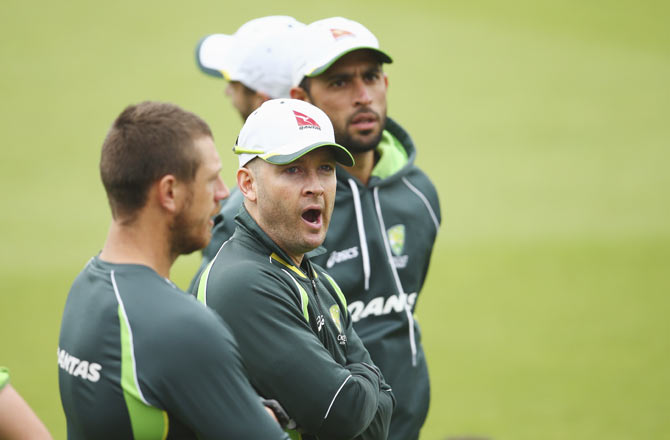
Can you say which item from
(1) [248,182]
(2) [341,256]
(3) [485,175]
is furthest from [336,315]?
(3) [485,175]

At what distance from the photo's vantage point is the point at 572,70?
12.2 m

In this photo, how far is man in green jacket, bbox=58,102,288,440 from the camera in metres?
1.93

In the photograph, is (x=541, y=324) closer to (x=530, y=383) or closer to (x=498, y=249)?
(x=530, y=383)

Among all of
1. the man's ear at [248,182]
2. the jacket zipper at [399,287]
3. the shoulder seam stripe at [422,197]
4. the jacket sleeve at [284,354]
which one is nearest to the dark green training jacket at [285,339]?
the jacket sleeve at [284,354]

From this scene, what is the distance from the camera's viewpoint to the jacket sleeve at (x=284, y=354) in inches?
95.5

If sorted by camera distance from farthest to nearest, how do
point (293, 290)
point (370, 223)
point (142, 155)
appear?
Result: point (370, 223), point (293, 290), point (142, 155)

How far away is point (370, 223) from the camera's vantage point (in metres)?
3.53

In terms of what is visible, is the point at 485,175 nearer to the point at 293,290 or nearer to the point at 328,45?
the point at 328,45

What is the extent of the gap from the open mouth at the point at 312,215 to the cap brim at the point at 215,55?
1.39 m

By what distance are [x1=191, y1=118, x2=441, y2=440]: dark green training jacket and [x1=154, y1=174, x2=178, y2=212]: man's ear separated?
1.14m

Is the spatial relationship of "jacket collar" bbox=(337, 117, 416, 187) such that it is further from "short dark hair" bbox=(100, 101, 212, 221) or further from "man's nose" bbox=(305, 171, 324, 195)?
"short dark hair" bbox=(100, 101, 212, 221)

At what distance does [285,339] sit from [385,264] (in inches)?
44.8

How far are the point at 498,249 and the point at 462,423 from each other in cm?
321

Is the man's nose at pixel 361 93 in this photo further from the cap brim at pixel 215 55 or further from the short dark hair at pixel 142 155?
the short dark hair at pixel 142 155
